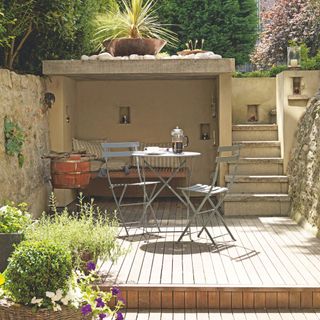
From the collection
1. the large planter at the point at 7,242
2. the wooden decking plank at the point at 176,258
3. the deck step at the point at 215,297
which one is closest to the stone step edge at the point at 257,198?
the wooden decking plank at the point at 176,258

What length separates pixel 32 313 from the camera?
391cm

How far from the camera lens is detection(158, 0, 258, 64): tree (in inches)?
754

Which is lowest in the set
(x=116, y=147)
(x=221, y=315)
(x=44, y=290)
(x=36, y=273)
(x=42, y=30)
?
(x=221, y=315)

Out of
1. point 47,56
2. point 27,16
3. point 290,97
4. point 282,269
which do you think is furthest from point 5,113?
point 290,97

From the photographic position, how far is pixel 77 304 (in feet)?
13.2

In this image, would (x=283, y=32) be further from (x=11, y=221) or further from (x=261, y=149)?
(x=11, y=221)

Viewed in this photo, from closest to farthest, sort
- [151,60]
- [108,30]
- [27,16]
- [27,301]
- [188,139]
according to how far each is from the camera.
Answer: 1. [27,301]
2. [27,16]
3. [151,60]
4. [108,30]
5. [188,139]

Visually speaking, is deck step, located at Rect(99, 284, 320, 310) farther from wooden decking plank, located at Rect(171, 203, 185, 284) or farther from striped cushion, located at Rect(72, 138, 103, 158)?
striped cushion, located at Rect(72, 138, 103, 158)

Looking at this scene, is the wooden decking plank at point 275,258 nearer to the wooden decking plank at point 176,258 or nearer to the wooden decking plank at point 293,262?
the wooden decking plank at point 293,262

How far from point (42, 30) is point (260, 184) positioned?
3.56 m

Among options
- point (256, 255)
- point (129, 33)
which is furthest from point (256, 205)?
point (129, 33)

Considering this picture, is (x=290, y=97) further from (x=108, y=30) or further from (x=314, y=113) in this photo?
(x=108, y=30)

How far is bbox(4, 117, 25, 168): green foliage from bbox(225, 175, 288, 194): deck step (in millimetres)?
3126

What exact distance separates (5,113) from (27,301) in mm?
3657
